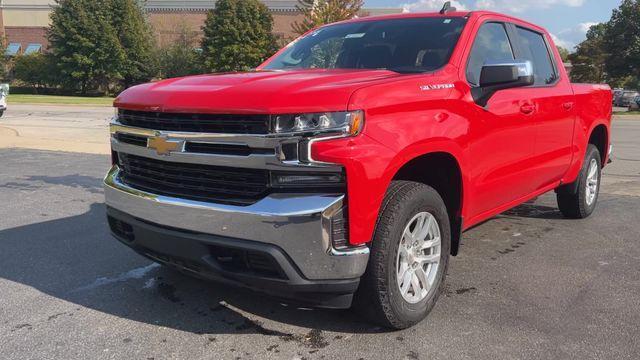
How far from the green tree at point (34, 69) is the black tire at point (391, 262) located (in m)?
55.8

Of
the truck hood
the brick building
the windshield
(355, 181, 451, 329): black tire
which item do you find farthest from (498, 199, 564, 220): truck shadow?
the brick building

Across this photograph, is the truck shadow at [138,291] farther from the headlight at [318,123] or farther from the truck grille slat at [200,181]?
the headlight at [318,123]

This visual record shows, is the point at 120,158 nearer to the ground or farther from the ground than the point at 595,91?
nearer to the ground

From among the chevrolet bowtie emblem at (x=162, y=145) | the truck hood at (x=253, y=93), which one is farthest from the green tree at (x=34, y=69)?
the chevrolet bowtie emblem at (x=162, y=145)

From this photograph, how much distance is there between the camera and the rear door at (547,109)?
4.62 meters

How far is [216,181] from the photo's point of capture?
120 inches

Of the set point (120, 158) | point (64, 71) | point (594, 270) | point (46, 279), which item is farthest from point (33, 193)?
point (64, 71)

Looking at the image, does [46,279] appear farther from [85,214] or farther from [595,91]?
[595,91]

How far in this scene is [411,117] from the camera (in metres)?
3.16

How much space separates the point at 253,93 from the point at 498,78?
172 centimetres

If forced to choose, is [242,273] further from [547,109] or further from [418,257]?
[547,109]

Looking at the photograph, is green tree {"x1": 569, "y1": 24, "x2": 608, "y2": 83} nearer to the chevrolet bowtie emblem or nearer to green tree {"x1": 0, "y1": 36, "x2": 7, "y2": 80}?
the chevrolet bowtie emblem

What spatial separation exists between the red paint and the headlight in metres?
0.04

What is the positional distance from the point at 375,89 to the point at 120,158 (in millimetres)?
1881
